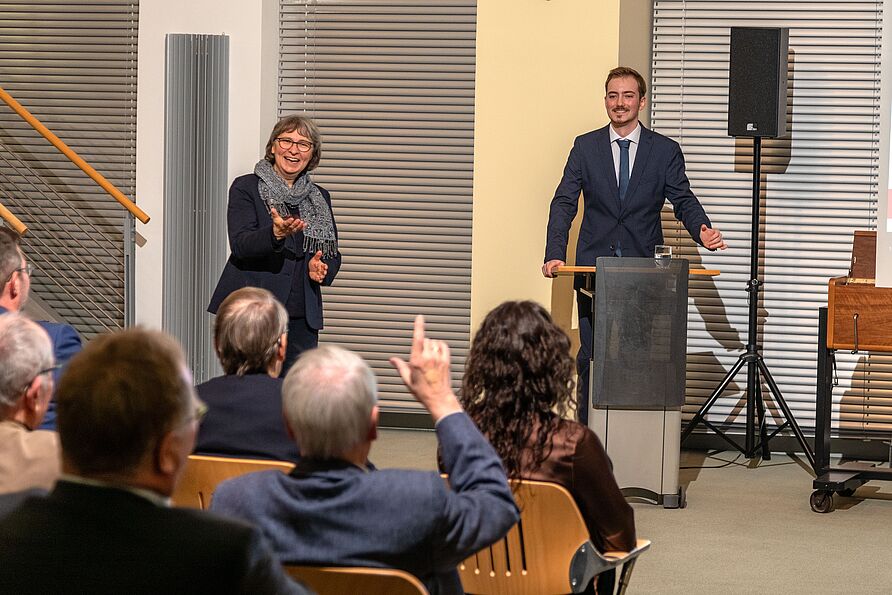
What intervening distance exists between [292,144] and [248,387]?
7.31ft

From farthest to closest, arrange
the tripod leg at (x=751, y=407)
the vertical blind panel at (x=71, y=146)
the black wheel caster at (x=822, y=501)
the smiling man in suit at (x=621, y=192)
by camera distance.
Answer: the vertical blind panel at (x=71, y=146) → the tripod leg at (x=751, y=407) → the smiling man in suit at (x=621, y=192) → the black wheel caster at (x=822, y=501)

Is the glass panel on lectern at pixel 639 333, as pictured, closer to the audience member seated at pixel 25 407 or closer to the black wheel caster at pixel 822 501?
the black wheel caster at pixel 822 501

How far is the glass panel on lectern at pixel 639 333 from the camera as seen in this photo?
16.8 ft

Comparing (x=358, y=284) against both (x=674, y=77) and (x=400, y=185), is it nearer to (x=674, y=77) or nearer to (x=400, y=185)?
(x=400, y=185)

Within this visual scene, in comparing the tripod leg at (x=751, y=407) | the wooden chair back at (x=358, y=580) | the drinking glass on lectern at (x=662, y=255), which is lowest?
the tripod leg at (x=751, y=407)

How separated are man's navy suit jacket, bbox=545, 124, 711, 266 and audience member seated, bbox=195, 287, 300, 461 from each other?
2755 mm

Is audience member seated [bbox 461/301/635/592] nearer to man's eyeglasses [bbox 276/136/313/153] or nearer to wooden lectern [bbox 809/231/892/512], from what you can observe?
man's eyeglasses [bbox 276/136/313/153]

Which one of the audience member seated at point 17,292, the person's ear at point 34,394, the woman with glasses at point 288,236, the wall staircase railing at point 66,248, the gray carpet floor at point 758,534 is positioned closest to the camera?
the person's ear at point 34,394

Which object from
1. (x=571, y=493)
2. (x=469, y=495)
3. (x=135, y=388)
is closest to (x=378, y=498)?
(x=469, y=495)

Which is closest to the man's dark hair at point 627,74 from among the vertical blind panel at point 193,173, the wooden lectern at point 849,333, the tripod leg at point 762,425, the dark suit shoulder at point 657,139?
the dark suit shoulder at point 657,139

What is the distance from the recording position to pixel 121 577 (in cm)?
141

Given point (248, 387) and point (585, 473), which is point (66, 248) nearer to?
point (248, 387)

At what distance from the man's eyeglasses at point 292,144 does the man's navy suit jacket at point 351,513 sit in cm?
305

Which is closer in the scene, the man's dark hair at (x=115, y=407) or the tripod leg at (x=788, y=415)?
the man's dark hair at (x=115, y=407)
